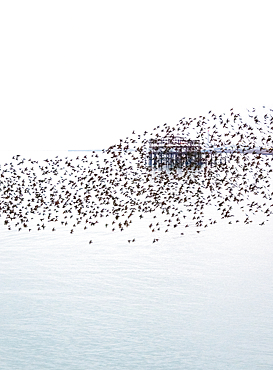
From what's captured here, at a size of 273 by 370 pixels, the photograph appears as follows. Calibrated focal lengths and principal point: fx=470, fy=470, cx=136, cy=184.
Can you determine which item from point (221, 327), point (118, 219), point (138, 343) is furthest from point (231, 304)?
point (118, 219)

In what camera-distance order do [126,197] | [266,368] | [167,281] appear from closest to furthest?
[266,368], [167,281], [126,197]

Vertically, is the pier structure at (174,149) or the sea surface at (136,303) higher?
the pier structure at (174,149)

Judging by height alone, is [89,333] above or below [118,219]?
below

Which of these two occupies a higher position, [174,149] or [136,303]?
[174,149]

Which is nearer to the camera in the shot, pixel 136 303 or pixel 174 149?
pixel 136 303

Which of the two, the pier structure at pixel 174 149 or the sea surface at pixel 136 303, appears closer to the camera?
the sea surface at pixel 136 303

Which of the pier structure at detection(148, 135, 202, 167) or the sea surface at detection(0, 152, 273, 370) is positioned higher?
the pier structure at detection(148, 135, 202, 167)

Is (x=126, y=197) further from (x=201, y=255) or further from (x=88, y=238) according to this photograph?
(x=201, y=255)

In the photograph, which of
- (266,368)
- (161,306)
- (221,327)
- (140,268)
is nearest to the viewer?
(266,368)
